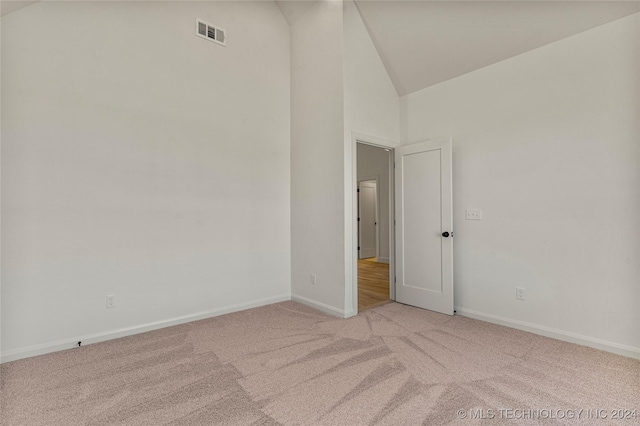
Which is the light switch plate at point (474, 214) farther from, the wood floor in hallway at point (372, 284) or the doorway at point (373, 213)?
the doorway at point (373, 213)

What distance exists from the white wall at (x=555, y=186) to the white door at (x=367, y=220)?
4.58m

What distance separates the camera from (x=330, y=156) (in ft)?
12.2

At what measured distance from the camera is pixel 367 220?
27.5 ft

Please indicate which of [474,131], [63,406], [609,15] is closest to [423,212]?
[474,131]

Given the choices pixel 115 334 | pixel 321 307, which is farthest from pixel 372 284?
pixel 115 334

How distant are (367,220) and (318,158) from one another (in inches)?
186

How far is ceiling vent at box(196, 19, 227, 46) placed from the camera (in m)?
3.57

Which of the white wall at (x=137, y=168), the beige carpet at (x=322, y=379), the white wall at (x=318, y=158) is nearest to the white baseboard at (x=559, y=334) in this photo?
the beige carpet at (x=322, y=379)

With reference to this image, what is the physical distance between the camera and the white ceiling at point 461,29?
275cm

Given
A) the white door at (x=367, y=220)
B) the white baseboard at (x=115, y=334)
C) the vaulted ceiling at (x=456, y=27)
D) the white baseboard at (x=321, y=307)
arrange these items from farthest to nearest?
the white door at (x=367, y=220)
the white baseboard at (x=321, y=307)
the vaulted ceiling at (x=456, y=27)
the white baseboard at (x=115, y=334)

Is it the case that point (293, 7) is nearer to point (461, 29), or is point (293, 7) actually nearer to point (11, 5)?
point (461, 29)

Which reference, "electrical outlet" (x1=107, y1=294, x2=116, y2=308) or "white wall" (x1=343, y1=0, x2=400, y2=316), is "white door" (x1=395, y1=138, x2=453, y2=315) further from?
"electrical outlet" (x1=107, y1=294, x2=116, y2=308)

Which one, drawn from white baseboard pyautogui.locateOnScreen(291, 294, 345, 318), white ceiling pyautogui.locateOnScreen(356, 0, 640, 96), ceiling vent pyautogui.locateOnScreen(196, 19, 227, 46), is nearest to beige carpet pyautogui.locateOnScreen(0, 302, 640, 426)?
white baseboard pyautogui.locateOnScreen(291, 294, 345, 318)

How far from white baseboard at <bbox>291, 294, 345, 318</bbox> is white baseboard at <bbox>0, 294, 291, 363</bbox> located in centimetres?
36
